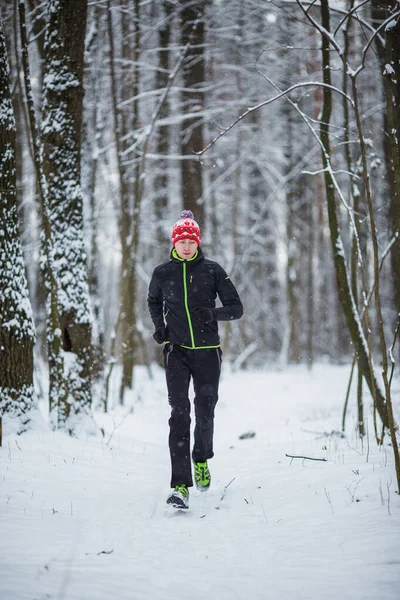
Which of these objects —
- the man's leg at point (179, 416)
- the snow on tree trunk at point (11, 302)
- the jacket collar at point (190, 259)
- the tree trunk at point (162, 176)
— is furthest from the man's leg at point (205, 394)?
the tree trunk at point (162, 176)

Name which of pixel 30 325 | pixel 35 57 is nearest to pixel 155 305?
pixel 30 325

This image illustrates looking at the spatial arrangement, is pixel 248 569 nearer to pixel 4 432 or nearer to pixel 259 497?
pixel 259 497

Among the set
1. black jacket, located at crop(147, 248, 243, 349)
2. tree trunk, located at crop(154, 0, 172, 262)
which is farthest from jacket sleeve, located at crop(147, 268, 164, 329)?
tree trunk, located at crop(154, 0, 172, 262)

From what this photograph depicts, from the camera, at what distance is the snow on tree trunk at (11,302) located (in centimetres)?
426

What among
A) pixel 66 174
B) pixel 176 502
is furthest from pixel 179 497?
pixel 66 174

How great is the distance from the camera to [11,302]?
→ 432cm

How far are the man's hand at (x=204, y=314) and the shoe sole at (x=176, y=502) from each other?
1294 mm

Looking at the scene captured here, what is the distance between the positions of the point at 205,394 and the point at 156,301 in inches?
34.3

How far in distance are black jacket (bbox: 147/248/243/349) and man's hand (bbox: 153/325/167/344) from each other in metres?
0.04

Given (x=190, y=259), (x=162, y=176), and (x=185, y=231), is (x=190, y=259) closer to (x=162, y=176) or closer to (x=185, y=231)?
(x=185, y=231)

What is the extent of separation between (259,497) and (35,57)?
9286mm

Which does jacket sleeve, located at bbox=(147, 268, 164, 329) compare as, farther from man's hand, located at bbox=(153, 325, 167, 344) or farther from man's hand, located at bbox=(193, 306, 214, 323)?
man's hand, located at bbox=(193, 306, 214, 323)

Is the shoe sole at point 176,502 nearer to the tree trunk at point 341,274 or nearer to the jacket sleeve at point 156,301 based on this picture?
the jacket sleeve at point 156,301

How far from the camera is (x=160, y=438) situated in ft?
20.4
